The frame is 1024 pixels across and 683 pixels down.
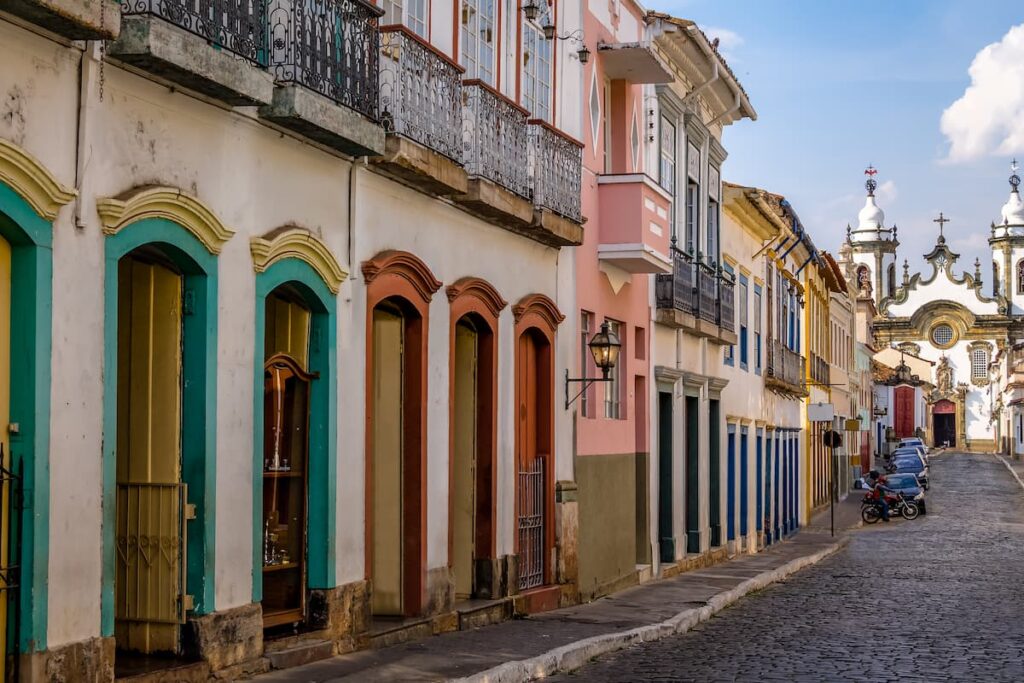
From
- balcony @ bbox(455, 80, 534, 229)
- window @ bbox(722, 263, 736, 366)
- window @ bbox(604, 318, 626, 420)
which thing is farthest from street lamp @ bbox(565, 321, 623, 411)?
window @ bbox(722, 263, 736, 366)

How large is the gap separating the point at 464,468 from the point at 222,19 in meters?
6.39

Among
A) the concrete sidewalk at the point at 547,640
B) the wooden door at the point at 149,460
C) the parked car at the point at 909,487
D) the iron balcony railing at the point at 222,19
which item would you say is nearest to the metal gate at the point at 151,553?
the wooden door at the point at 149,460

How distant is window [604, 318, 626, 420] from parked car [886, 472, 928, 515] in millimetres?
26522

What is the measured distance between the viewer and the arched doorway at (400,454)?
13133mm

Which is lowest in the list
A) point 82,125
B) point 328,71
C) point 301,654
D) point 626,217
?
point 301,654

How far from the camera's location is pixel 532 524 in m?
16.3

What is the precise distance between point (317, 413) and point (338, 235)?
4.19ft

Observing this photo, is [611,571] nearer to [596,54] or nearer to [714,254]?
[596,54]

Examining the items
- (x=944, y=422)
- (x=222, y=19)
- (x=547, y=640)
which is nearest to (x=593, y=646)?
(x=547, y=640)

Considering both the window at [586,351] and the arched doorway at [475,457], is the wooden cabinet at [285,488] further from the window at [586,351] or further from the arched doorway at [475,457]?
the window at [586,351]

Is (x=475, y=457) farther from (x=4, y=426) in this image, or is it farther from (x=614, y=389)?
(x=4, y=426)

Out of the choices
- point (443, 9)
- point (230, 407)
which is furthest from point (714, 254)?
point (230, 407)

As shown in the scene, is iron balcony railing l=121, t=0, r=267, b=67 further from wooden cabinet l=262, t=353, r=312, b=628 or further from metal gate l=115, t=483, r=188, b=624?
metal gate l=115, t=483, r=188, b=624

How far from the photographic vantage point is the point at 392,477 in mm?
13195
